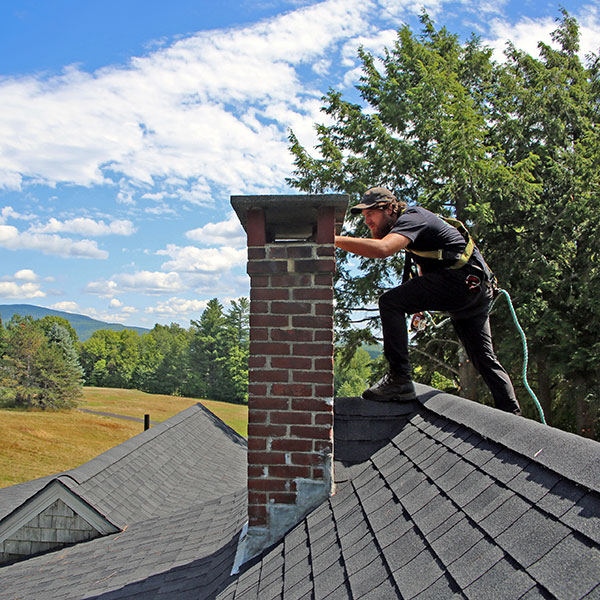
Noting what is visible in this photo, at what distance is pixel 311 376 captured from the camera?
2.98 m

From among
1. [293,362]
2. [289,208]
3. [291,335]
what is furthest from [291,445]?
[289,208]

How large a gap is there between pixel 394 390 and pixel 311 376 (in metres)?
0.93

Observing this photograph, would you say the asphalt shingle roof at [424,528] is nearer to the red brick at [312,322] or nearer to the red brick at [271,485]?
the red brick at [271,485]

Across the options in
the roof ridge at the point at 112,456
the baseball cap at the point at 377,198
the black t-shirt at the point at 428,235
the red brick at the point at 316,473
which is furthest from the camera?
the roof ridge at the point at 112,456

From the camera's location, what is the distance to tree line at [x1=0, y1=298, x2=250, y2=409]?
50.5m

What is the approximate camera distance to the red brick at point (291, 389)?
2.98 meters

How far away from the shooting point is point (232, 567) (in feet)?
10.0

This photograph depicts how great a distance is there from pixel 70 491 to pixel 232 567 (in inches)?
169

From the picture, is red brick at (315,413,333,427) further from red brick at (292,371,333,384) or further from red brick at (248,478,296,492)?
red brick at (248,478,296,492)

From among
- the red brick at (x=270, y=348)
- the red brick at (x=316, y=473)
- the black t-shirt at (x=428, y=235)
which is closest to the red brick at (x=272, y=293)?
the red brick at (x=270, y=348)

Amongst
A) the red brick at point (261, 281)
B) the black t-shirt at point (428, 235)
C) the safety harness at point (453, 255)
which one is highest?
the black t-shirt at point (428, 235)

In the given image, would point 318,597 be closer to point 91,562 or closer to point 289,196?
point 289,196

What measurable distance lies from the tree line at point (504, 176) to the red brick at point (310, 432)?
15.0 m

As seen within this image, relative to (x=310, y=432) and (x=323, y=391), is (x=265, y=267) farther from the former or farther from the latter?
(x=310, y=432)
